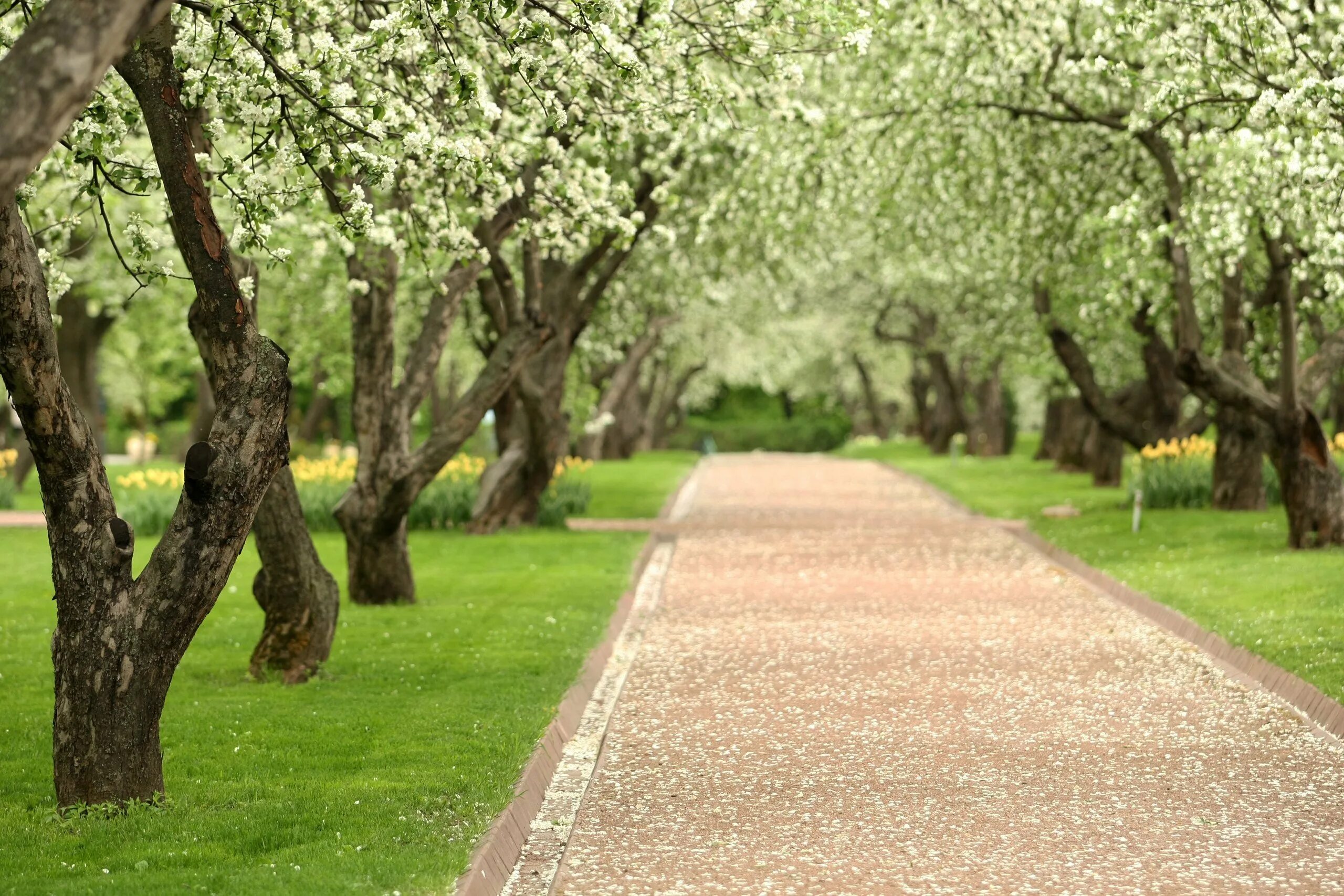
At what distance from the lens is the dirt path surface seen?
7289 mm

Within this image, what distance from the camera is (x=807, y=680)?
40.4 feet

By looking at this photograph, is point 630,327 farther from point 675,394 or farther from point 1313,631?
point 675,394

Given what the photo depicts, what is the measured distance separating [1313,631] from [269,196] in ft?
30.2

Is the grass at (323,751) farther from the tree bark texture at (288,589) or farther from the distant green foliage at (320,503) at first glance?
the distant green foliage at (320,503)

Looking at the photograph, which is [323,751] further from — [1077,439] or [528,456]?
[1077,439]

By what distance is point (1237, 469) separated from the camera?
26031mm

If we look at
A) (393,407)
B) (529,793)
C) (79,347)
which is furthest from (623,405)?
(529,793)

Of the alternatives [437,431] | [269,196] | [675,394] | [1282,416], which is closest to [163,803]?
[269,196]

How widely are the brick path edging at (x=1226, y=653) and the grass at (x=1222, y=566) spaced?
92 mm

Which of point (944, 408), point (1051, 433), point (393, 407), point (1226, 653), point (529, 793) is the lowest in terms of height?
point (529, 793)

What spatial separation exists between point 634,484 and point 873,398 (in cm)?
3531

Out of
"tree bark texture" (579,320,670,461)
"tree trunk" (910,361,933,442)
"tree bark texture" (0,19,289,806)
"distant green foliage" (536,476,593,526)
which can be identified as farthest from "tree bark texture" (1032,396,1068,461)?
"tree bark texture" (0,19,289,806)

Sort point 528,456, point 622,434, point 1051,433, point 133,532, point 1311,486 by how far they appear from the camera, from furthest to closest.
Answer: point 622,434 → point 1051,433 → point 528,456 → point 1311,486 → point 133,532

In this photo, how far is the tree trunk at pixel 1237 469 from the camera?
25797 mm
